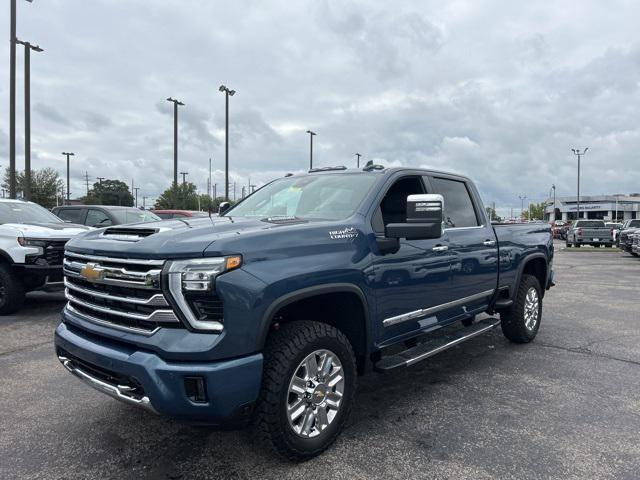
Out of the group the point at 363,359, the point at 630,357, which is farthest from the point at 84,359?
the point at 630,357

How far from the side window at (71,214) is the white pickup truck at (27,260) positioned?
412 cm

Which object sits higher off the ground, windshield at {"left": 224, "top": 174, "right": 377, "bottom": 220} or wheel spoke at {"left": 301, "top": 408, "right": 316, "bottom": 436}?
windshield at {"left": 224, "top": 174, "right": 377, "bottom": 220}

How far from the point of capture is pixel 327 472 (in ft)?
9.57

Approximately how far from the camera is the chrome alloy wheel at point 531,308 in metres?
5.71

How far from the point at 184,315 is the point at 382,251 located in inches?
58.4

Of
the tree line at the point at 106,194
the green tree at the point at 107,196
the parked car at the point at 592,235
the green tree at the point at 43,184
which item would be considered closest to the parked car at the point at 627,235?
the parked car at the point at 592,235

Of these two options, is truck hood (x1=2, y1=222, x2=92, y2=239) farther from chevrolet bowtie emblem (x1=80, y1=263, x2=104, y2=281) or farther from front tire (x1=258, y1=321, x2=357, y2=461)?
front tire (x1=258, y1=321, x2=357, y2=461)

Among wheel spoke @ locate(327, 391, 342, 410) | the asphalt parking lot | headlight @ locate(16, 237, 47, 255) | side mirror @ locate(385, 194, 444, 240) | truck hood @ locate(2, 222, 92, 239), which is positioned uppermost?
side mirror @ locate(385, 194, 444, 240)

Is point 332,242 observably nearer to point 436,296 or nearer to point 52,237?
point 436,296

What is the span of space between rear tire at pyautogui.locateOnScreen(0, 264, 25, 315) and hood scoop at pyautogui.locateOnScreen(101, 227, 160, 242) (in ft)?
15.7

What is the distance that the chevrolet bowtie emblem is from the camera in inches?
116

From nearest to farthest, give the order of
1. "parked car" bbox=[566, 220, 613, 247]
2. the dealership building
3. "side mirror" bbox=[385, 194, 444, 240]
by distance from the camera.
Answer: "side mirror" bbox=[385, 194, 444, 240] < "parked car" bbox=[566, 220, 613, 247] < the dealership building

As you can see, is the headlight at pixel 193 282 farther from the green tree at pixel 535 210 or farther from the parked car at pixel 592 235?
the green tree at pixel 535 210

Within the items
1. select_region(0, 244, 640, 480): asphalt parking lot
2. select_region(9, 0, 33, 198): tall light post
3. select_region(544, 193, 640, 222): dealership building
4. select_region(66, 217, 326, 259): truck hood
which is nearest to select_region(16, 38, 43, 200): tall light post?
select_region(9, 0, 33, 198): tall light post
